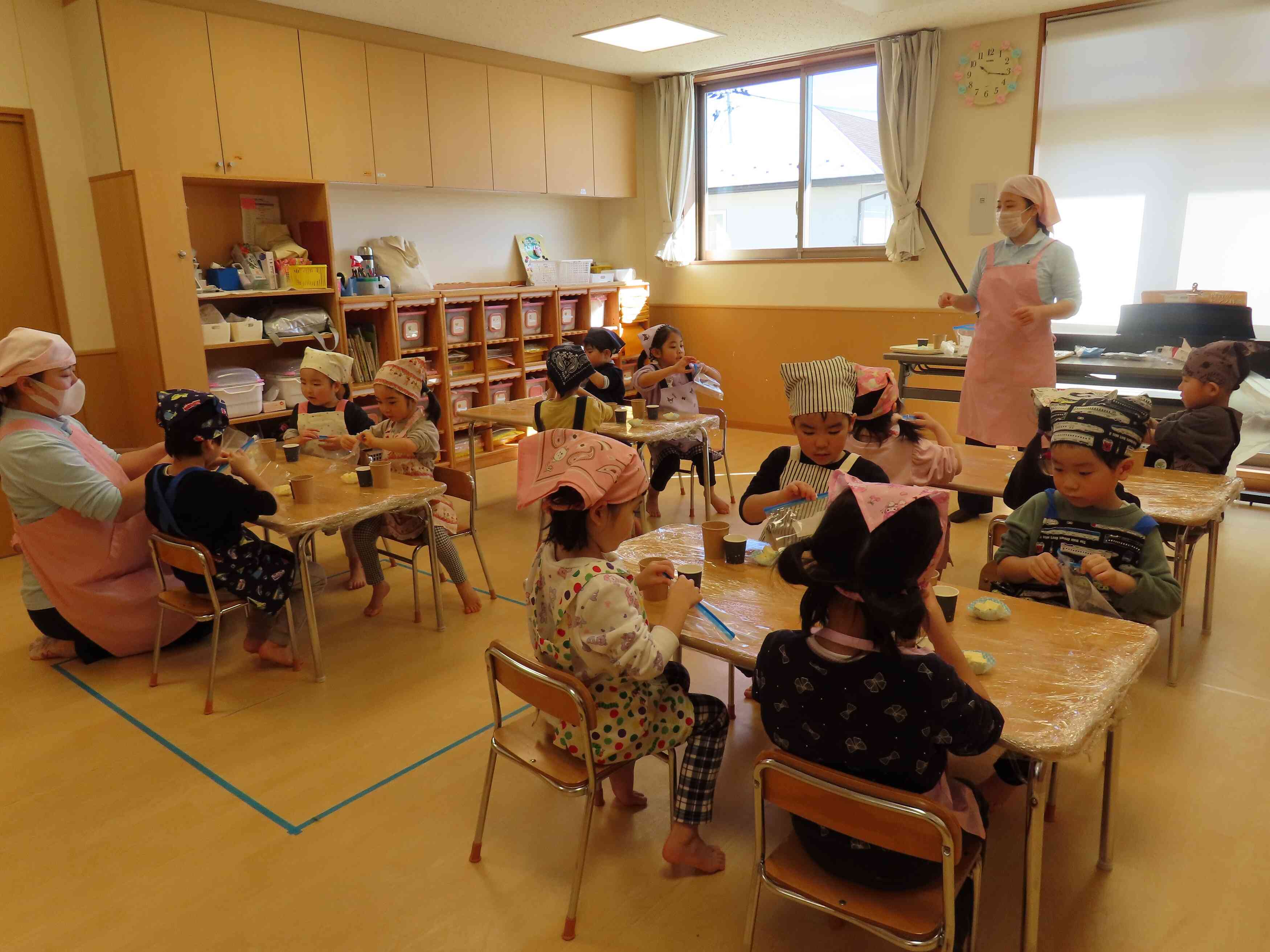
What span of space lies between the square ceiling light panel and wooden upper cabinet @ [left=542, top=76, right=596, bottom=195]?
82 centimetres

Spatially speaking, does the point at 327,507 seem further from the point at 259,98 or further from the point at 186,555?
the point at 259,98

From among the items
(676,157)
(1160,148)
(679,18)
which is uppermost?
(679,18)

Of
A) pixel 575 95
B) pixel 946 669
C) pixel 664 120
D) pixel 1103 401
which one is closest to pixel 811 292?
pixel 664 120

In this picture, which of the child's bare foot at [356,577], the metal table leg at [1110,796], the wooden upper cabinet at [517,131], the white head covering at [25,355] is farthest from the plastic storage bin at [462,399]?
the metal table leg at [1110,796]

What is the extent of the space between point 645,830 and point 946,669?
1.21m

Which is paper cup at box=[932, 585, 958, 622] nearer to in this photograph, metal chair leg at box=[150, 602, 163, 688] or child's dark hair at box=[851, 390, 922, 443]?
child's dark hair at box=[851, 390, 922, 443]

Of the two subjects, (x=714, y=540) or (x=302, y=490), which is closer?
(x=714, y=540)

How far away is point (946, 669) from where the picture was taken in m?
1.42

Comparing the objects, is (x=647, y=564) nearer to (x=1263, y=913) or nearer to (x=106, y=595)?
(x=1263, y=913)

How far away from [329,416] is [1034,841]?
11.6ft

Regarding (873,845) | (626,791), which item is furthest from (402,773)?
(873,845)

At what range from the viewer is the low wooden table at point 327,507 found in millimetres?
2988

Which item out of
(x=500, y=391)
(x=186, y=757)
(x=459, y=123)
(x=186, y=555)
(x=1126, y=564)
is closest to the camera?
(x=1126, y=564)

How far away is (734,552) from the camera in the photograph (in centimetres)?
236
